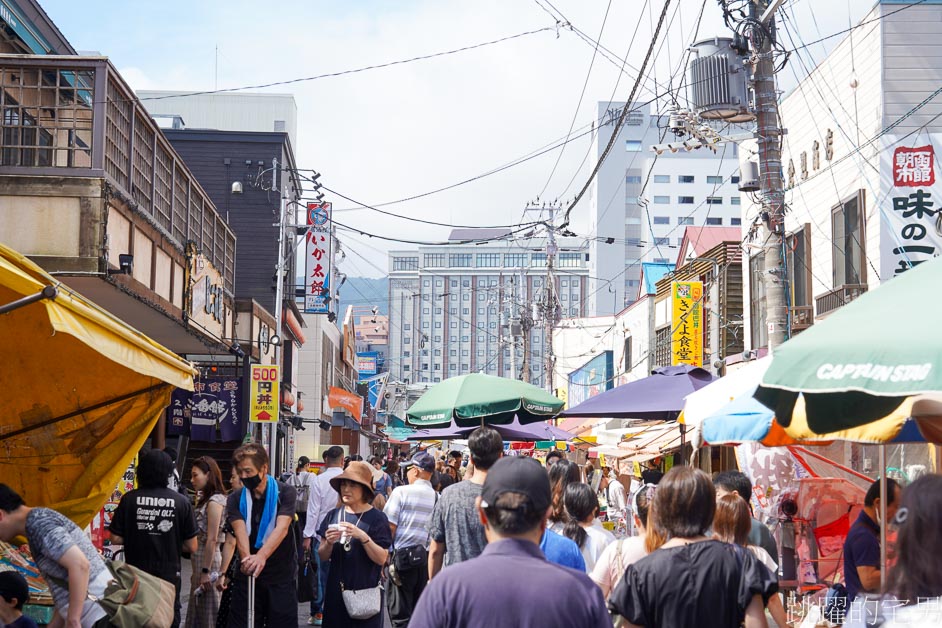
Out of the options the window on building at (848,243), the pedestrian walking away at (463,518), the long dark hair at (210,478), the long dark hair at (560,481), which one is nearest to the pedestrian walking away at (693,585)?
the pedestrian walking away at (463,518)

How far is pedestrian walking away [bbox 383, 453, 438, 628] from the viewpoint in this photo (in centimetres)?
854

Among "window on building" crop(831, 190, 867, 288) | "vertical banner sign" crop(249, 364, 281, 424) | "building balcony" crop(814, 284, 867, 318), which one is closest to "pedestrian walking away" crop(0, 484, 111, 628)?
"building balcony" crop(814, 284, 867, 318)

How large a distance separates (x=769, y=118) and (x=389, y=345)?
185 metres

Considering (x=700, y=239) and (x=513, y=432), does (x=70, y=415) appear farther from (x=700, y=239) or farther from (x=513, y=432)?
(x=700, y=239)

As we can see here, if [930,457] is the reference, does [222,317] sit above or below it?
above

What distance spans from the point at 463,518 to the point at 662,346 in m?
29.8

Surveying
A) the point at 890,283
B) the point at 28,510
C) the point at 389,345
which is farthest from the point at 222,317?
the point at 389,345

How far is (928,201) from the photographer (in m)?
17.5

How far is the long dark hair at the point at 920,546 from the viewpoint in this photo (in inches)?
120

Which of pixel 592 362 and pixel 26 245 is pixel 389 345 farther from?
pixel 26 245

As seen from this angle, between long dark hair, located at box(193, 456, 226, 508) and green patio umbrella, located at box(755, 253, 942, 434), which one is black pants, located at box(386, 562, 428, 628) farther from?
green patio umbrella, located at box(755, 253, 942, 434)

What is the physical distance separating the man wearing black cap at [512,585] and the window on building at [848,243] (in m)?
17.6

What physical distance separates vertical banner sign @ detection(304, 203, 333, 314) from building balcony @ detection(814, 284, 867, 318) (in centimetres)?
1685

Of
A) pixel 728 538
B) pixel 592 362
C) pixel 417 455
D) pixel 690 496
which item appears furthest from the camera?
pixel 592 362
